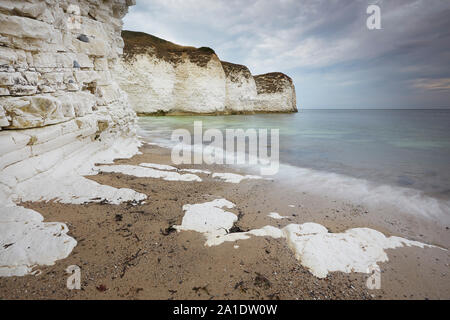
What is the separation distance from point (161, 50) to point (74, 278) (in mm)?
27454

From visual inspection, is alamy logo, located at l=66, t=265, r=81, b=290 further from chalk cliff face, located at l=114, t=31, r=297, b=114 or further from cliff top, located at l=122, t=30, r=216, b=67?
cliff top, located at l=122, t=30, r=216, b=67

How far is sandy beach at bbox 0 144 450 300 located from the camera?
1437 millimetres

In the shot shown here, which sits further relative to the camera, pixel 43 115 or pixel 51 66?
pixel 51 66

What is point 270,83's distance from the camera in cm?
3659

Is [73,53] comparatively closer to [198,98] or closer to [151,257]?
[151,257]

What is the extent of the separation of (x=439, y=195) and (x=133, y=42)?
27696 millimetres

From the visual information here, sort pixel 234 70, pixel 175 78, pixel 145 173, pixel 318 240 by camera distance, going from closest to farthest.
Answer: pixel 318 240
pixel 145 173
pixel 175 78
pixel 234 70

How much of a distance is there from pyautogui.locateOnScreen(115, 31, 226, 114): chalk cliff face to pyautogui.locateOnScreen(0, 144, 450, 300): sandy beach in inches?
919

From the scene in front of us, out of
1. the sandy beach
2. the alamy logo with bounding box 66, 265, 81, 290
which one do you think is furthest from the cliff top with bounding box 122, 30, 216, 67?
the alamy logo with bounding box 66, 265, 81, 290

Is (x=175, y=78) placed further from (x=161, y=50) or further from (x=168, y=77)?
(x=161, y=50)

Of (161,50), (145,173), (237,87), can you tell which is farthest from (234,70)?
(145,173)

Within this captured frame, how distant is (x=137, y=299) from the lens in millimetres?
1365

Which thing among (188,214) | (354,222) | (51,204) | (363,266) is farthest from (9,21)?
(354,222)

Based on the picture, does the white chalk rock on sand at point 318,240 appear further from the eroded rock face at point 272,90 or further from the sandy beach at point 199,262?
the eroded rock face at point 272,90
